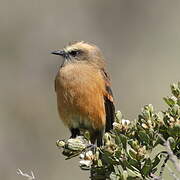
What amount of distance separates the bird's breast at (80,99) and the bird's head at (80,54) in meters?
0.27

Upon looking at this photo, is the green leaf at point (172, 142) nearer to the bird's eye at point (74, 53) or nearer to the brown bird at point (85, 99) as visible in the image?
the brown bird at point (85, 99)

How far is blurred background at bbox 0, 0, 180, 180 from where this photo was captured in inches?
398

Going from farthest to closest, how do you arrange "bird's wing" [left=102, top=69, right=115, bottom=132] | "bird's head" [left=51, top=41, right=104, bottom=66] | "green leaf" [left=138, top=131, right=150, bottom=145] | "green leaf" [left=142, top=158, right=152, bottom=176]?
"bird's head" [left=51, top=41, right=104, bottom=66] → "bird's wing" [left=102, top=69, right=115, bottom=132] → "green leaf" [left=138, top=131, right=150, bottom=145] → "green leaf" [left=142, top=158, right=152, bottom=176]

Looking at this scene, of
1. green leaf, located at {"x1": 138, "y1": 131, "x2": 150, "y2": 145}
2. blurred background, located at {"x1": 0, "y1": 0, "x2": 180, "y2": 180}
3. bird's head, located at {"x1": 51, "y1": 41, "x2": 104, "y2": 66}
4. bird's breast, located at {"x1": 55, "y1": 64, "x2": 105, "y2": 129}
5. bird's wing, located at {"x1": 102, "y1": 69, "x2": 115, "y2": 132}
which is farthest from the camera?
blurred background, located at {"x1": 0, "y1": 0, "x2": 180, "y2": 180}

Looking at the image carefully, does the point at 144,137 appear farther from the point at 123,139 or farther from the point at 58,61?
the point at 58,61

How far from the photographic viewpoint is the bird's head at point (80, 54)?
716 cm

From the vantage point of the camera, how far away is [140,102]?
1138cm

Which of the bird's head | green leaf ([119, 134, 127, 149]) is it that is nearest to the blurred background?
the bird's head

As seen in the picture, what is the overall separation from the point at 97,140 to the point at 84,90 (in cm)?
47

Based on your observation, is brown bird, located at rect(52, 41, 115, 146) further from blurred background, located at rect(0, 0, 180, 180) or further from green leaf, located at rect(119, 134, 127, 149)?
blurred background, located at rect(0, 0, 180, 180)

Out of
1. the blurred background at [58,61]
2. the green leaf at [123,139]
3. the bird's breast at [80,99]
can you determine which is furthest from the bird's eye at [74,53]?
the green leaf at [123,139]

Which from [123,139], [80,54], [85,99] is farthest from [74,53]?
[123,139]

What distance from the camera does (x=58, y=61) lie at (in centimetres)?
1145

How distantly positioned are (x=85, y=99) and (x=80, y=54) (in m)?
0.68
